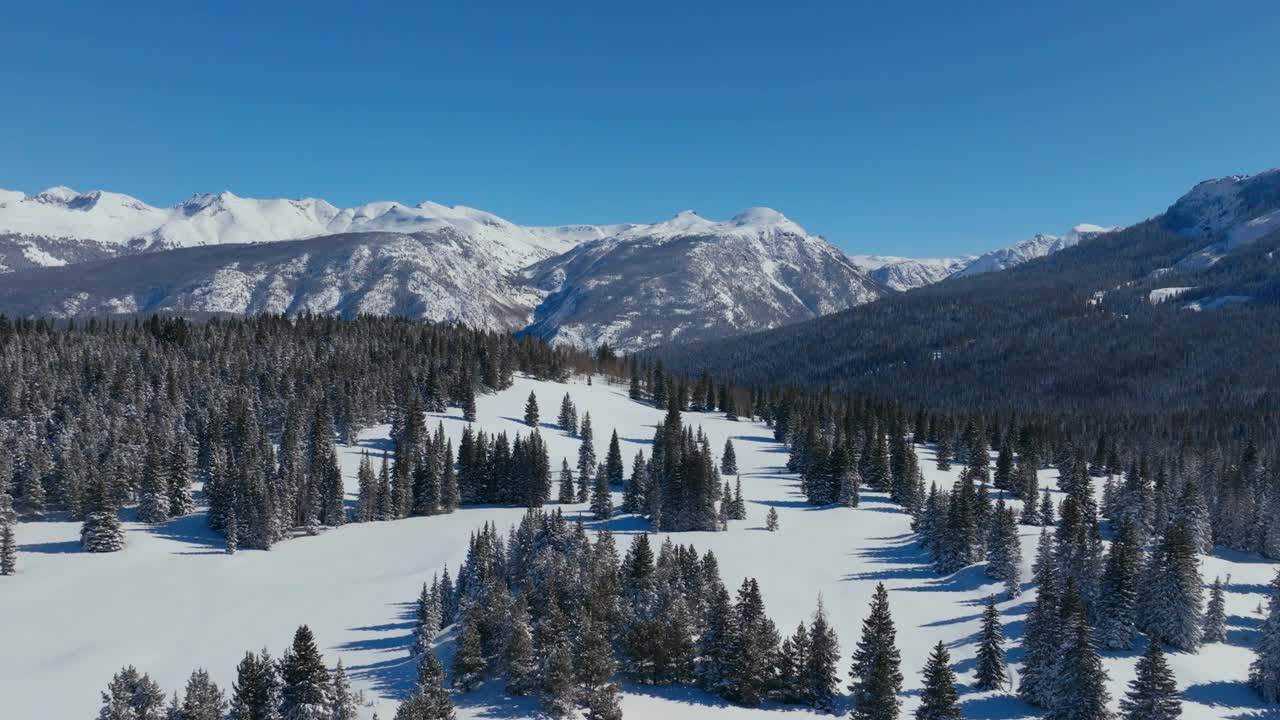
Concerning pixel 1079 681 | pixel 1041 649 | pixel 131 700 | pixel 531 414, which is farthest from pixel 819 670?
pixel 531 414

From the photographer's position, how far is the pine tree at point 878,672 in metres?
50.7

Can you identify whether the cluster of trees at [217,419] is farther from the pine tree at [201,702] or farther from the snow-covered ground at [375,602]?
the pine tree at [201,702]

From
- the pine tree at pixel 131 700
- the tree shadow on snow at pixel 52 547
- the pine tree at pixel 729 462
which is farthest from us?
the pine tree at pixel 729 462

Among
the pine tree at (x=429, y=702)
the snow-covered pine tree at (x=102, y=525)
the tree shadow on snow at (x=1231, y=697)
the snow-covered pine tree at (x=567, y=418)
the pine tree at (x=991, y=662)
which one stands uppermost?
the snow-covered pine tree at (x=567, y=418)

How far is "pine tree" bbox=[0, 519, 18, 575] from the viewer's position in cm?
9369

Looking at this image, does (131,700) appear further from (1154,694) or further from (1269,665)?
(1269,665)

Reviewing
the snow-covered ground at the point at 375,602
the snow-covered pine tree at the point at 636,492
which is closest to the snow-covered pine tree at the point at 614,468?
the snow-covered ground at the point at 375,602

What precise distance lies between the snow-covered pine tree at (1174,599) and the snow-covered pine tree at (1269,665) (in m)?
6.17

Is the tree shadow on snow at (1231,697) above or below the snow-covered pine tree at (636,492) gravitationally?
below

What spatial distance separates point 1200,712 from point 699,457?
68.8m

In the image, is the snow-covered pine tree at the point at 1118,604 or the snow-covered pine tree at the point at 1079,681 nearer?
the snow-covered pine tree at the point at 1079,681

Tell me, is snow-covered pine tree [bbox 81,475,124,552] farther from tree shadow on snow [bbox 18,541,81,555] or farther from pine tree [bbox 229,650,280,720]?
pine tree [bbox 229,650,280,720]

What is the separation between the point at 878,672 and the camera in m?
51.4

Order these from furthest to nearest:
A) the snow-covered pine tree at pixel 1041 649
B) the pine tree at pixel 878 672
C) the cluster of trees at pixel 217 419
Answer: the cluster of trees at pixel 217 419 → the snow-covered pine tree at pixel 1041 649 → the pine tree at pixel 878 672
